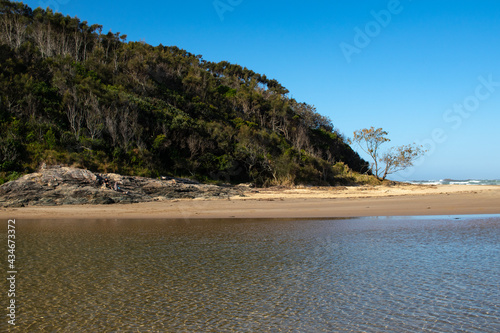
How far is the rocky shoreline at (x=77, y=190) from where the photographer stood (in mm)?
19877

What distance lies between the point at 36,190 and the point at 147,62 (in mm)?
36108

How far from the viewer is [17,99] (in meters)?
30.4

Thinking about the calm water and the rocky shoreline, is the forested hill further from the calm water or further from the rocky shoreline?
the calm water

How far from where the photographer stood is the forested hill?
2789 cm

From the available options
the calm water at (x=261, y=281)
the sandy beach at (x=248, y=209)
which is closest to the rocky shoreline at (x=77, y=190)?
the sandy beach at (x=248, y=209)

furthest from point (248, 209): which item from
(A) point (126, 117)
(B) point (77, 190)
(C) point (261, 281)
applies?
(A) point (126, 117)

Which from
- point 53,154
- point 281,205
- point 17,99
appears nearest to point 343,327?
point 281,205

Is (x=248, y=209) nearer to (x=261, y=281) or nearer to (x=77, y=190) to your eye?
(x=77, y=190)

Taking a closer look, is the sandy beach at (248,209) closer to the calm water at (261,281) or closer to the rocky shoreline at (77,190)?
the rocky shoreline at (77,190)

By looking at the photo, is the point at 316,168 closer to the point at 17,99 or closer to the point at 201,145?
the point at 201,145

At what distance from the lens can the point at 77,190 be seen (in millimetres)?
20453

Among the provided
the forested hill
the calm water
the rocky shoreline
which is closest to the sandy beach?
the rocky shoreline

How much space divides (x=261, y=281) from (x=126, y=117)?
28.0 meters

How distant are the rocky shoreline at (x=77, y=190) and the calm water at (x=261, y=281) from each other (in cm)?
933
